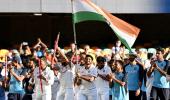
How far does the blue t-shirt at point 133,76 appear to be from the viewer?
16516 millimetres

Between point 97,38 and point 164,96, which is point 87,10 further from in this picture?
point 97,38

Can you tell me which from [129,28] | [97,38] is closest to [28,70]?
[129,28]

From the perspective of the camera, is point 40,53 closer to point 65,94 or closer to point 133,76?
point 133,76

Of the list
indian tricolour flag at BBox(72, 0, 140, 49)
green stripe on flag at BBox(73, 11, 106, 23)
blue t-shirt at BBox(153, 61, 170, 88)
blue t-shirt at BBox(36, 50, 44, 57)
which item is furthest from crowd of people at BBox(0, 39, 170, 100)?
blue t-shirt at BBox(36, 50, 44, 57)

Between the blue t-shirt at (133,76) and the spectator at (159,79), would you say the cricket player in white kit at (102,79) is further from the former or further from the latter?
the spectator at (159,79)

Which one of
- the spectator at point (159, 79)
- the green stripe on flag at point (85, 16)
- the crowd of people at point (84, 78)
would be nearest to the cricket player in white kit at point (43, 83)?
the crowd of people at point (84, 78)

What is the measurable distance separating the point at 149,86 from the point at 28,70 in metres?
3.02

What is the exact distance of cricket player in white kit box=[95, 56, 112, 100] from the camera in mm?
15352

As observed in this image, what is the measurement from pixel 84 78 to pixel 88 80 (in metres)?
0.10

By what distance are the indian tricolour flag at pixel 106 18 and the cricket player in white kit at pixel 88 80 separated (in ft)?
2.91

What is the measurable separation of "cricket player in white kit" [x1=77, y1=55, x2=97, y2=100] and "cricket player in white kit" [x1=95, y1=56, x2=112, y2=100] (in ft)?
1.00

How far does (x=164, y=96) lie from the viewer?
16.5 meters

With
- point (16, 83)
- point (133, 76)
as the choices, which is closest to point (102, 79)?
point (133, 76)

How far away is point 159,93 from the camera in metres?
16.6
